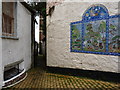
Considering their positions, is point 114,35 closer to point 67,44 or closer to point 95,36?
point 95,36

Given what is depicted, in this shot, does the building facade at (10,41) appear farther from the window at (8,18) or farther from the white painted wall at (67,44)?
the white painted wall at (67,44)

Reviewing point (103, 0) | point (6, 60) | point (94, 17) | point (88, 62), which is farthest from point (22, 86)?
point (103, 0)

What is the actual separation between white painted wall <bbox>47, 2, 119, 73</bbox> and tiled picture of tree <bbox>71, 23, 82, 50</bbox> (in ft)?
0.88

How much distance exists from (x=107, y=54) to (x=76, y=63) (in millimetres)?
1458

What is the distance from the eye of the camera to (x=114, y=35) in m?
3.46

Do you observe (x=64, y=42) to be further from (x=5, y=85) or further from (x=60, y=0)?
(x=5, y=85)

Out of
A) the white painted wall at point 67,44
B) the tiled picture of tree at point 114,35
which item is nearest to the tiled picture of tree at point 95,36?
the tiled picture of tree at point 114,35

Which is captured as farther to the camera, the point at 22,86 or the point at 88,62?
the point at 88,62

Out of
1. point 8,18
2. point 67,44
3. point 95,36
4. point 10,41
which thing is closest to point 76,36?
point 67,44

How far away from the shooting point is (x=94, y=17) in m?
3.79

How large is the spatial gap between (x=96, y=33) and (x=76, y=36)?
3.04ft

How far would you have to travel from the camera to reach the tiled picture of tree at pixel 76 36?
411 centimetres

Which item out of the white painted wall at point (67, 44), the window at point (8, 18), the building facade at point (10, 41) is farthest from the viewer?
the white painted wall at point (67, 44)

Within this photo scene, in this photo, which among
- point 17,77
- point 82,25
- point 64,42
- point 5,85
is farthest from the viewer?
point 64,42
